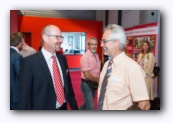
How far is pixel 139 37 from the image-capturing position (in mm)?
2318

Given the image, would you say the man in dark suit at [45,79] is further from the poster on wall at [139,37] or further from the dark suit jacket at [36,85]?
the poster on wall at [139,37]

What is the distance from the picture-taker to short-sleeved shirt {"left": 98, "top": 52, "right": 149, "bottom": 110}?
6.51 feet

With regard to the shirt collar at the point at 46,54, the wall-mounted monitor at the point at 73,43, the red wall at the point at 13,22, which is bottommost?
the shirt collar at the point at 46,54

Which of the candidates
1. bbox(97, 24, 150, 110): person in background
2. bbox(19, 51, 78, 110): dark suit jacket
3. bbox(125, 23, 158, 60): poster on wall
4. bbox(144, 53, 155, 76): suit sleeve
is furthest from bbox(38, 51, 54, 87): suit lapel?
bbox(144, 53, 155, 76): suit sleeve

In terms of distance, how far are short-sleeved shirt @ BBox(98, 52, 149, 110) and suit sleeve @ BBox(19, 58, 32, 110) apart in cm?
78

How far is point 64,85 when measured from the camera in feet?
7.54

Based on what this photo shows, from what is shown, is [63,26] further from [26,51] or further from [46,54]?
[26,51]

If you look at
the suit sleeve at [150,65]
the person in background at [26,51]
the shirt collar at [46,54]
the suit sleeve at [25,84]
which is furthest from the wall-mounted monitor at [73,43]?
the suit sleeve at [150,65]

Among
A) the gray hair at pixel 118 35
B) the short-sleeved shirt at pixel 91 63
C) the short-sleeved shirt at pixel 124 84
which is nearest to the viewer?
the short-sleeved shirt at pixel 124 84

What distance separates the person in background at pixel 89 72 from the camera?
2336 mm

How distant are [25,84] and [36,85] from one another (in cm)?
11
